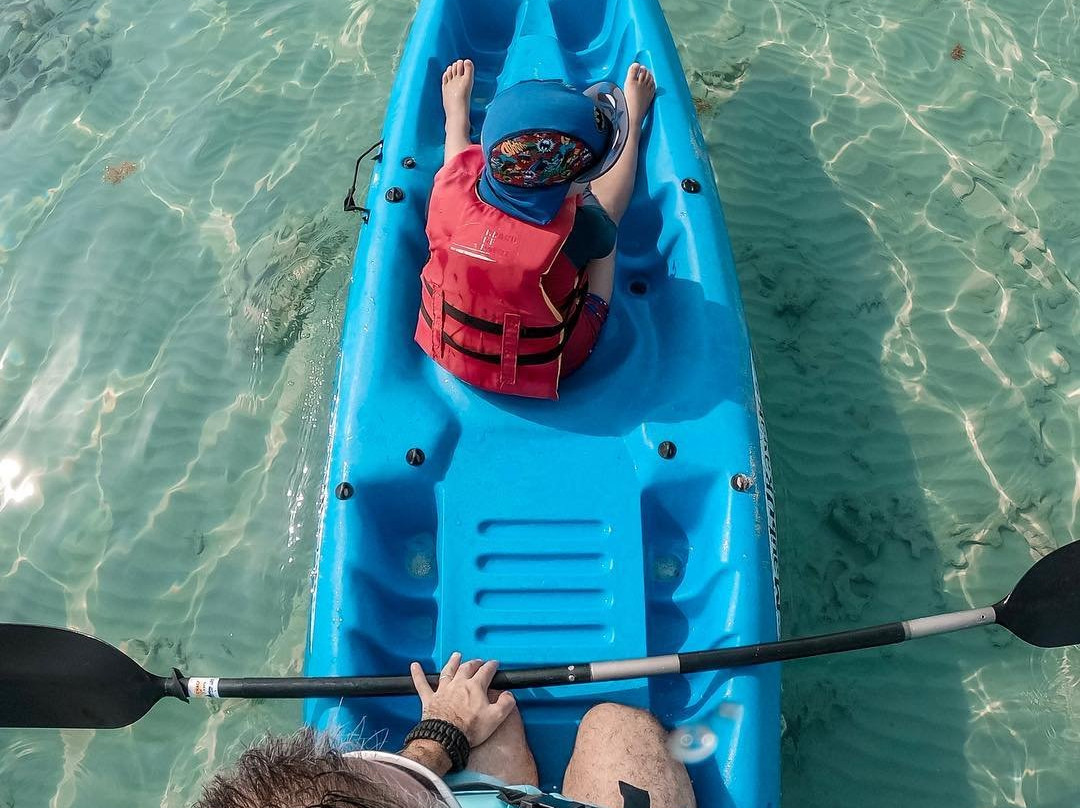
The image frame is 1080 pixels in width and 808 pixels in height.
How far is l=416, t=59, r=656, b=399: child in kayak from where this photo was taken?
7.67 feet

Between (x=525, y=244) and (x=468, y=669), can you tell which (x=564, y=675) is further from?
(x=525, y=244)

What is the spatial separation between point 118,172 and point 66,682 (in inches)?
118

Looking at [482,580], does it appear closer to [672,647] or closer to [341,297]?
[672,647]

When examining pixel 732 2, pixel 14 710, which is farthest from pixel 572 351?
pixel 732 2

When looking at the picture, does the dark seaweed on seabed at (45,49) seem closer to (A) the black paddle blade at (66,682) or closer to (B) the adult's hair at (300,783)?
(A) the black paddle blade at (66,682)

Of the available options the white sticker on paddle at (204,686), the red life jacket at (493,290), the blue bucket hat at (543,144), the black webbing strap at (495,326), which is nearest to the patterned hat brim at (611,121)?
the blue bucket hat at (543,144)

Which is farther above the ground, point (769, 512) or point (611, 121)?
point (611, 121)

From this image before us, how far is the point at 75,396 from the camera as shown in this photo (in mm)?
4070

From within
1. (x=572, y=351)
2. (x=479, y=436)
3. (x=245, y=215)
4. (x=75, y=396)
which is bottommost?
(x=75, y=396)

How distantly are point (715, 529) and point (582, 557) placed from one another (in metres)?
0.44

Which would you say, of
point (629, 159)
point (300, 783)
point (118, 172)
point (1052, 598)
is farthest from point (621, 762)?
point (118, 172)

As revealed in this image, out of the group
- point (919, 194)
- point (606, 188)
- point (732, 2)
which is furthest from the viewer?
point (732, 2)

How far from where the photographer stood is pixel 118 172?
470cm

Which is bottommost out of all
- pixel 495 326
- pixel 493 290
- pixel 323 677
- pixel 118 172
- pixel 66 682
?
pixel 118 172
